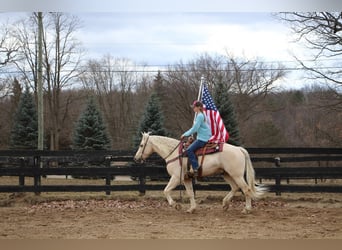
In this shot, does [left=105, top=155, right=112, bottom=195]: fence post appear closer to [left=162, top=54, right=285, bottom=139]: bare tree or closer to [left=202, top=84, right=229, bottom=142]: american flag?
[left=162, top=54, right=285, bottom=139]: bare tree

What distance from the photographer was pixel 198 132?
19.2 feet

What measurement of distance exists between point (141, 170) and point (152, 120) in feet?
4.33

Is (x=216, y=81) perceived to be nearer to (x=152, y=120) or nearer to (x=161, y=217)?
(x=152, y=120)

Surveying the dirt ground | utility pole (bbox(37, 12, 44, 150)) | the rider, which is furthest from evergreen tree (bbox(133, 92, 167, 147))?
the rider

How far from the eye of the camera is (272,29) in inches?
260

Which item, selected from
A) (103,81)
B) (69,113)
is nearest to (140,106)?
(103,81)

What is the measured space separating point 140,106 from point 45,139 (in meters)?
1.95

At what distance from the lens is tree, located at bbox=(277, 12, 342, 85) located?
6.77 metres

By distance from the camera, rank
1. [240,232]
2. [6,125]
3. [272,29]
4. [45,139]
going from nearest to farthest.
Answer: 1. [240,232]
2. [272,29]
3. [6,125]
4. [45,139]

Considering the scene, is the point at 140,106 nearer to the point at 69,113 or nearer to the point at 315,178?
the point at 69,113

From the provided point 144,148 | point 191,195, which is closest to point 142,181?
point 144,148

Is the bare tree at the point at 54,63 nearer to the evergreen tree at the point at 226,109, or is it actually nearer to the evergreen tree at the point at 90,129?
the evergreen tree at the point at 90,129

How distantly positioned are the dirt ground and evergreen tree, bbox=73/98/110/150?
1673 millimetres

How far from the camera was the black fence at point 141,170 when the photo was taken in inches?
270
